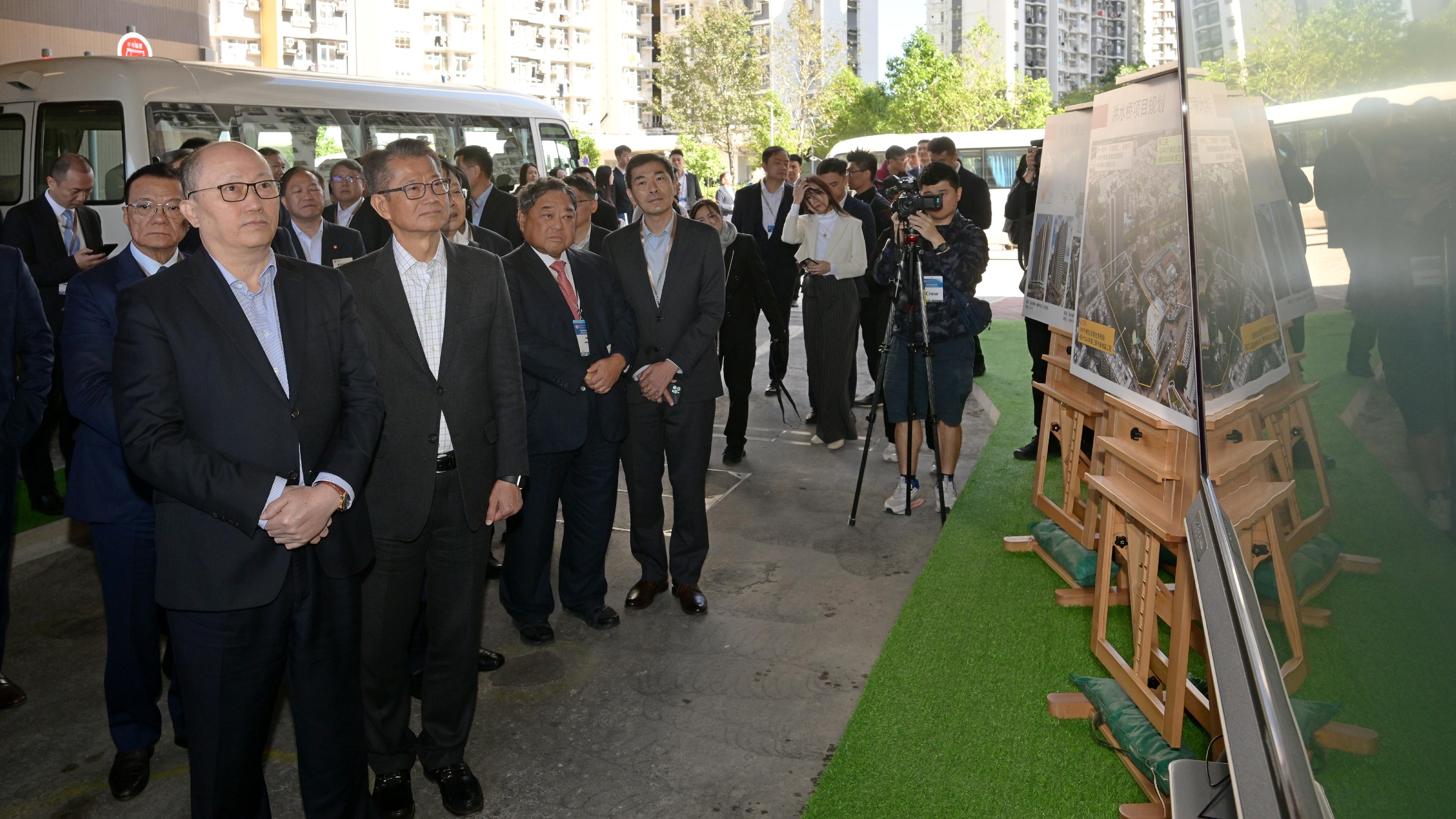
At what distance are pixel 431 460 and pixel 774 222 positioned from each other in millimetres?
6258

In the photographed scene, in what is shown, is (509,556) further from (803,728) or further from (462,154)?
(462,154)

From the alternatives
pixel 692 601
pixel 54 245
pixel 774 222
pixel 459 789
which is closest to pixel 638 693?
pixel 692 601

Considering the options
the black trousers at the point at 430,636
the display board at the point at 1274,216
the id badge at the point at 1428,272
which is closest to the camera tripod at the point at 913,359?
the black trousers at the point at 430,636

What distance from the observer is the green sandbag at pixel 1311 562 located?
3.20 feet

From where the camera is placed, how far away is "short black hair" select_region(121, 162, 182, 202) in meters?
3.74

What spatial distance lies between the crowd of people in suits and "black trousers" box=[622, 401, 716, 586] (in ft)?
0.04

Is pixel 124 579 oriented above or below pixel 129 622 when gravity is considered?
above

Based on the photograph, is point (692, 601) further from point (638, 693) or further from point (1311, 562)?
point (1311, 562)

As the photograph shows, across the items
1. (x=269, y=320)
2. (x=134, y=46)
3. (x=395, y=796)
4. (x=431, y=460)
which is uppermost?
(x=134, y=46)

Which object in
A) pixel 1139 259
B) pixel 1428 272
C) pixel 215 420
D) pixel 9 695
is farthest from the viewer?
pixel 9 695

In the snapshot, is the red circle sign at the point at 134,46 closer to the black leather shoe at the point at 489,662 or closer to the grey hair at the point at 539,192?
the grey hair at the point at 539,192

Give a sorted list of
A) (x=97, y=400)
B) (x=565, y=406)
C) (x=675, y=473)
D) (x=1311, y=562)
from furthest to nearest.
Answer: (x=675, y=473), (x=565, y=406), (x=97, y=400), (x=1311, y=562)

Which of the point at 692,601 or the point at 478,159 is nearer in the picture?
the point at 692,601

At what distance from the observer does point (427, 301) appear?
3.27 metres
